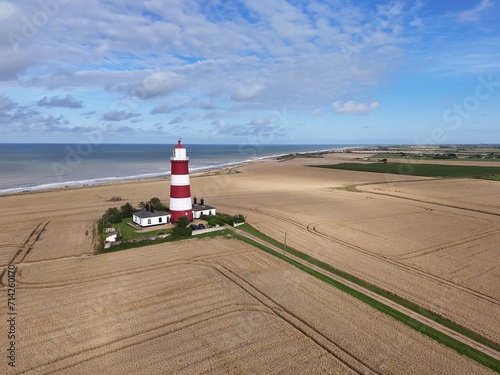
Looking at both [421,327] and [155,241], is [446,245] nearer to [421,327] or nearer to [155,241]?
[421,327]

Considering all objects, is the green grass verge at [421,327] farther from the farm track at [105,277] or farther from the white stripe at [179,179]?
the white stripe at [179,179]

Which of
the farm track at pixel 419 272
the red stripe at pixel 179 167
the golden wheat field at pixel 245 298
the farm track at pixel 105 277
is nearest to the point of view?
the golden wheat field at pixel 245 298

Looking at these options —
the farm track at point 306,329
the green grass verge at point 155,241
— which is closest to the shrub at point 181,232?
the green grass verge at point 155,241

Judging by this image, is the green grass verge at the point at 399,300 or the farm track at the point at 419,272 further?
the farm track at the point at 419,272

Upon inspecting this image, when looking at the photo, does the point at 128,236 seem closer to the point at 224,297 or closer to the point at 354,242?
the point at 224,297

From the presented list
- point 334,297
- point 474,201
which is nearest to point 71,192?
point 334,297

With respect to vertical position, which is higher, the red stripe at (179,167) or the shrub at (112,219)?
the red stripe at (179,167)
